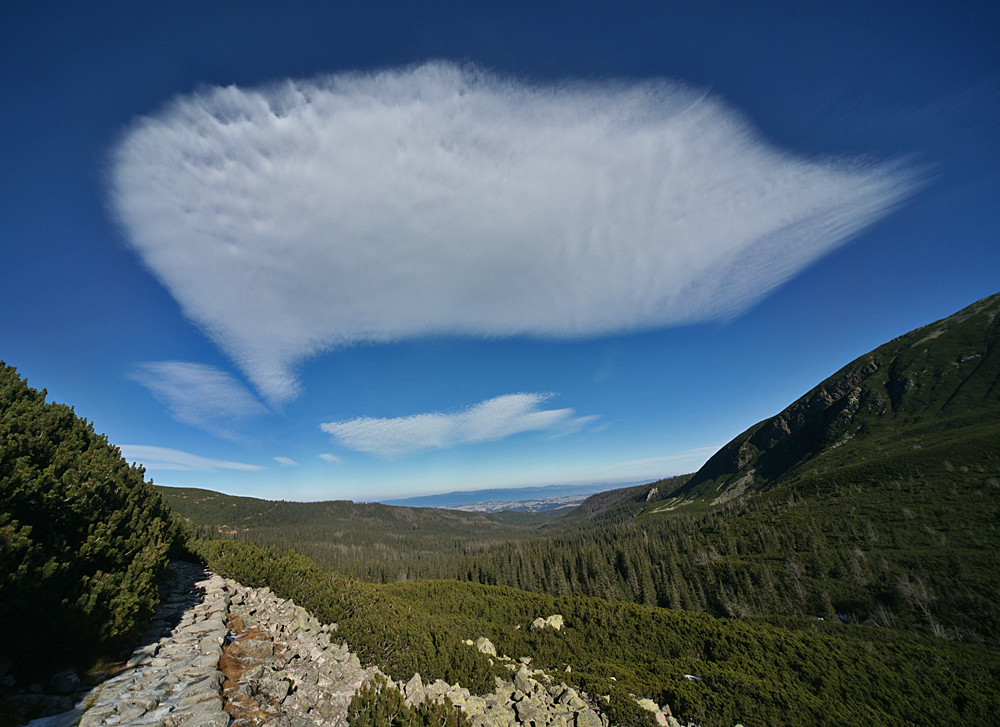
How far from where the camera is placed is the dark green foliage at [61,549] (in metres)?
10.3

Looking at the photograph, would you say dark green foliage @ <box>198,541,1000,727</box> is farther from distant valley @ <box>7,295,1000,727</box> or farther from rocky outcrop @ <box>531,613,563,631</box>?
rocky outcrop @ <box>531,613,563,631</box>

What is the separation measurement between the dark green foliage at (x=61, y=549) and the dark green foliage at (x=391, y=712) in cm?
848

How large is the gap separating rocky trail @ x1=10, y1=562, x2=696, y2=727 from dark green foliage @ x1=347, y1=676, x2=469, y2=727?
23.1 inches

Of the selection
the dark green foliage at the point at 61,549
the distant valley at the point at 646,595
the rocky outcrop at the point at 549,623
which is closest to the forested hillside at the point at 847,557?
the distant valley at the point at 646,595

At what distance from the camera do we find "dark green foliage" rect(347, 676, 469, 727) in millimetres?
12852

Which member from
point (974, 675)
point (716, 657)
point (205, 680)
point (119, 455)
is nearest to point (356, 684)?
point (205, 680)

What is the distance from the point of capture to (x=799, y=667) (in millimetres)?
37406

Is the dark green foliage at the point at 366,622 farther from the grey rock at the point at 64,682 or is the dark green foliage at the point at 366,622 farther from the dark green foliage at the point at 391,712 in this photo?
the grey rock at the point at 64,682

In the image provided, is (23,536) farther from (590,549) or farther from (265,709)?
(590,549)

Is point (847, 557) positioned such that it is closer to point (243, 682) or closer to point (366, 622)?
point (366, 622)

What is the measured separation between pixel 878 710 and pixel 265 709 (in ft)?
167

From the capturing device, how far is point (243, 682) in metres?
12.4

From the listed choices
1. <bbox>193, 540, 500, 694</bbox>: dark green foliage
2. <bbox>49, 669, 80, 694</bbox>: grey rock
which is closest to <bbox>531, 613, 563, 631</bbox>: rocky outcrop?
<bbox>193, 540, 500, 694</bbox>: dark green foliage

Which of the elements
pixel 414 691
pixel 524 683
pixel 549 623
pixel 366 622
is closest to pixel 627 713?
pixel 524 683
